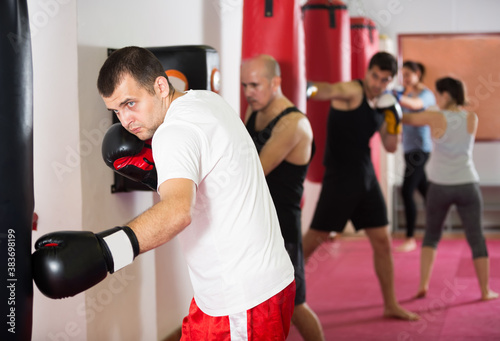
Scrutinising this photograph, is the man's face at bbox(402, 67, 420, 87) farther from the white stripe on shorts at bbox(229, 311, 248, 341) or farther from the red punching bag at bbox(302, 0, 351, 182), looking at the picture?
the white stripe on shorts at bbox(229, 311, 248, 341)

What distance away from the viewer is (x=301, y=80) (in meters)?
3.26

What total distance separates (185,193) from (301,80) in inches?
83.2

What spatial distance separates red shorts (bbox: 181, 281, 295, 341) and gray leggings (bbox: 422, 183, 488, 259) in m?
2.55

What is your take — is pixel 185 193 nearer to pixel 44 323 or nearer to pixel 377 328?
pixel 44 323

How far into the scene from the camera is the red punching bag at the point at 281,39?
3195 millimetres

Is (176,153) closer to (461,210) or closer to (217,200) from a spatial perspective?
(217,200)

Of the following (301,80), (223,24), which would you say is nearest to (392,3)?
(223,24)

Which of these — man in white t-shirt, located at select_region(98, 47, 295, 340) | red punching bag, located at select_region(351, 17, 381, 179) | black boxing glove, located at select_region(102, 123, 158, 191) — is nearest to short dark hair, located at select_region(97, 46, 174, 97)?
man in white t-shirt, located at select_region(98, 47, 295, 340)

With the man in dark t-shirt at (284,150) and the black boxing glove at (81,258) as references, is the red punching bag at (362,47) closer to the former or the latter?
the man in dark t-shirt at (284,150)

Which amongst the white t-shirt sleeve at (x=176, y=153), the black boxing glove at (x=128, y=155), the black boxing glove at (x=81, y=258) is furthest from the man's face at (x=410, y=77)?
the black boxing glove at (x=81, y=258)

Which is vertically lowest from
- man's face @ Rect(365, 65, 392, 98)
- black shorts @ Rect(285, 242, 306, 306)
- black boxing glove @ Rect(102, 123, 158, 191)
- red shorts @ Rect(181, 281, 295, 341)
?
black shorts @ Rect(285, 242, 306, 306)

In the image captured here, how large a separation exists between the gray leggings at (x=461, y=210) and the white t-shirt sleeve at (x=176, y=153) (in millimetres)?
2922

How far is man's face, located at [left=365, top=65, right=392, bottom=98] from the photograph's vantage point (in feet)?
11.3

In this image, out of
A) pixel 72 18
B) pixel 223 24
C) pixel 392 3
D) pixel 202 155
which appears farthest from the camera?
pixel 392 3
